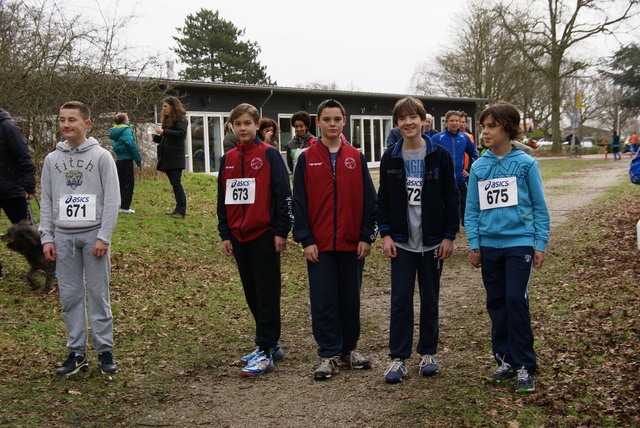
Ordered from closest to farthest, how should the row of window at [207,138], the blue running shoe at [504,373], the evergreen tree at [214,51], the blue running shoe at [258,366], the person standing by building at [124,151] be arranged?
the blue running shoe at [504,373] → the blue running shoe at [258,366] → the person standing by building at [124,151] → the row of window at [207,138] → the evergreen tree at [214,51]

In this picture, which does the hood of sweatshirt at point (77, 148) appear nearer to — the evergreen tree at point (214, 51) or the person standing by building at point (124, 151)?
the person standing by building at point (124, 151)

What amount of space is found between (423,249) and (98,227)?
2.46 m

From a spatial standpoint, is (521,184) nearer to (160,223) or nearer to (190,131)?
(160,223)

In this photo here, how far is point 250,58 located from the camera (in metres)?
55.7

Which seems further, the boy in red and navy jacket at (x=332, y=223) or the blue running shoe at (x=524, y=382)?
the boy in red and navy jacket at (x=332, y=223)

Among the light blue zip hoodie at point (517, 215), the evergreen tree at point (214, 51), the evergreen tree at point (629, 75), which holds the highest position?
the evergreen tree at point (214, 51)

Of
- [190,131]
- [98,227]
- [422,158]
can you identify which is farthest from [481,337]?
[190,131]

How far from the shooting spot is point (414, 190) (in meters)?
4.85

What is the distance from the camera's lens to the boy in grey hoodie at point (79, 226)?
197 inches

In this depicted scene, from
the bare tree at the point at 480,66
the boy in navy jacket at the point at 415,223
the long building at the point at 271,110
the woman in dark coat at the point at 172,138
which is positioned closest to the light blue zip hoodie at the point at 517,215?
the boy in navy jacket at the point at 415,223

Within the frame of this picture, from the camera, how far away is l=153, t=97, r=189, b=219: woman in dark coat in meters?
12.2

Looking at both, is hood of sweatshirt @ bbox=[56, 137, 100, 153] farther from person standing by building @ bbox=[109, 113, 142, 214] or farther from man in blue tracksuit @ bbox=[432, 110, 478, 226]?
person standing by building @ bbox=[109, 113, 142, 214]

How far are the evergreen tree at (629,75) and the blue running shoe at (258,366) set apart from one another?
1173 centimetres

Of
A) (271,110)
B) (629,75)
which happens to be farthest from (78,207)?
(271,110)
